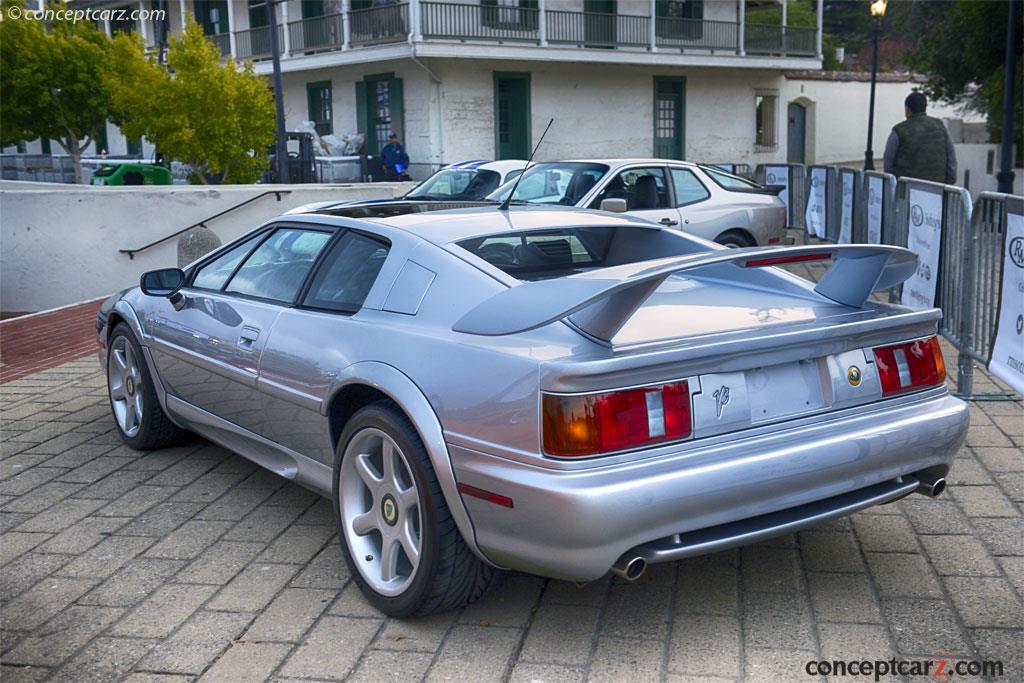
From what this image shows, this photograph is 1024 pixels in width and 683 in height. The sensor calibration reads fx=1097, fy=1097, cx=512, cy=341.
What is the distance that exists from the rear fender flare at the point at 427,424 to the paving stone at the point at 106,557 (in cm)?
144

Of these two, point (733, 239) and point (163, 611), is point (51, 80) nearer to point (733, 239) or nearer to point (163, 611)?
point (733, 239)

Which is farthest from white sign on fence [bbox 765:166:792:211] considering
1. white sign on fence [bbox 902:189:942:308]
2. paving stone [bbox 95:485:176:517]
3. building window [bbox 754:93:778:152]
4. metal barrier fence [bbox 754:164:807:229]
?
building window [bbox 754:93:778:152]

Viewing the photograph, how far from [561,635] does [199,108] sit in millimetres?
17450

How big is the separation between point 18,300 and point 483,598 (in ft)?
39.1

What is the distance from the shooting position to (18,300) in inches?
556

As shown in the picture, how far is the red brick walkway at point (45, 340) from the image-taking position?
9.12m

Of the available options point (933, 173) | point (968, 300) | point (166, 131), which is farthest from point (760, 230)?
point (166, 131)

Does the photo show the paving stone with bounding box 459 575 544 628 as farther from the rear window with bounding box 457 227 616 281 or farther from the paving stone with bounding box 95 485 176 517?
the paving stone with bounding box 95 485 176 517

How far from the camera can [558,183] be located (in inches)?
461

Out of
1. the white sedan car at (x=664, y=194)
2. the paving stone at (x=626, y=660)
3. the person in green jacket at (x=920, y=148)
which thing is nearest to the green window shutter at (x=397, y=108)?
the white sedan car at (x=664, y=194)

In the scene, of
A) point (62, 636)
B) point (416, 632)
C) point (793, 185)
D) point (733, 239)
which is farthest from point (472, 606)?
point (793, 185)

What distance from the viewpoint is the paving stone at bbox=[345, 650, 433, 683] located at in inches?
137

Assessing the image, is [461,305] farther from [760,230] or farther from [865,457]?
[760,230]

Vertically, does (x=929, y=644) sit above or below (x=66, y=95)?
below
